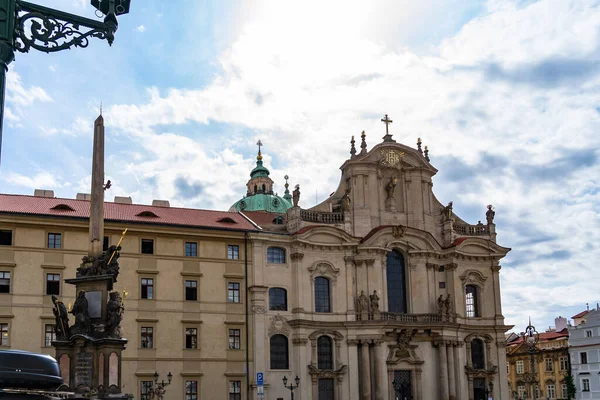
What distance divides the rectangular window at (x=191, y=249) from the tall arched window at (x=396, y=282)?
14375 millimetres

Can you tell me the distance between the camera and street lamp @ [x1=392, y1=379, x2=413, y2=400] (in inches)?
2100

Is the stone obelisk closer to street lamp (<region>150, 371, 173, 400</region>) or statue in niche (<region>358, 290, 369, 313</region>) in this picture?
street lamp (<region>150, 371, 173, 400</region>)

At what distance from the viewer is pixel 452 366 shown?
54.7 m

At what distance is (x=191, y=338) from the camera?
1893 inches

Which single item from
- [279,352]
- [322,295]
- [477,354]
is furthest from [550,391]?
[279,352]

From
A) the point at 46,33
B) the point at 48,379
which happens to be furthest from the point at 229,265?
the point at 46,33

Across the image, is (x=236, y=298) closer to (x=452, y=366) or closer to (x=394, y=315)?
(x=394, y=315)

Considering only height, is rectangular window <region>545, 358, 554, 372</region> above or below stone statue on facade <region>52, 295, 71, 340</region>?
below

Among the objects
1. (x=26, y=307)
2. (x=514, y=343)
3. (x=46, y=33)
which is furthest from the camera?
(x=514, y=343)

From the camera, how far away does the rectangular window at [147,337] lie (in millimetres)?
46844

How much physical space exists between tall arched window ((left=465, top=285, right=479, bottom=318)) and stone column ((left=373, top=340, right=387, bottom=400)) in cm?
889

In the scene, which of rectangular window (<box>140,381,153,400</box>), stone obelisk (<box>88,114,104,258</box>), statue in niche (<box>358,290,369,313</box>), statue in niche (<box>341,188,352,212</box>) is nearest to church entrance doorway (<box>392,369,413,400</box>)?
statue in niche (<box>358,290,369,313</box>)

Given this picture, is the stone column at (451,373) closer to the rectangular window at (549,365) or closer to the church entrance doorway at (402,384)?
the church entrance doorway at (402,384)

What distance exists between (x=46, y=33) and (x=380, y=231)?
46197 millimetres
